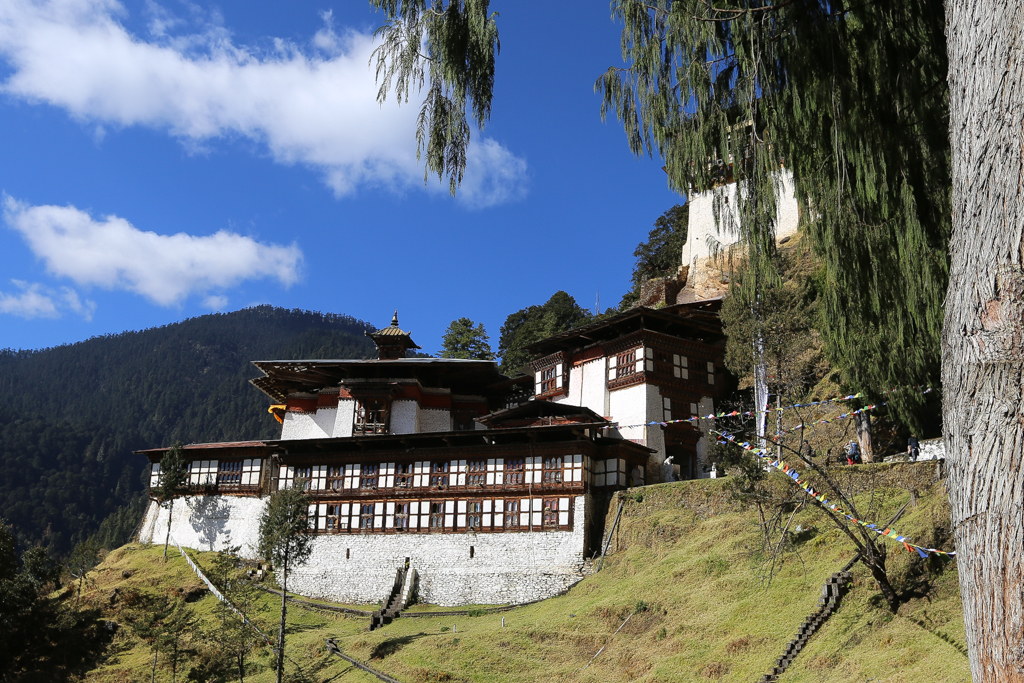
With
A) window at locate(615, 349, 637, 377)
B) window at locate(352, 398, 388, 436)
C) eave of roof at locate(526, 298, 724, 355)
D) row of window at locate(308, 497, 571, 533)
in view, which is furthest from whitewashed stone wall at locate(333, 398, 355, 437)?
window at locate(615, 349, 637, 377)

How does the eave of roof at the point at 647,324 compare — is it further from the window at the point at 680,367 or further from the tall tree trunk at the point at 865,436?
the tall tree trunk at the point at 865,436

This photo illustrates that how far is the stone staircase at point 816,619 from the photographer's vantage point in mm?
19812

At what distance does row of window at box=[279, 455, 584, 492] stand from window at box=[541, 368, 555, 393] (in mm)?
9242

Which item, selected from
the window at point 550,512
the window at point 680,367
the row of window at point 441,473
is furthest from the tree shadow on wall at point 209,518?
the window at point 680,367

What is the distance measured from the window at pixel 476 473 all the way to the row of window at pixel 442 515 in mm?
883

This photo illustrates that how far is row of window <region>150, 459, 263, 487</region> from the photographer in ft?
147

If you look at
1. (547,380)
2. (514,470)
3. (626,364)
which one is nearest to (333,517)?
(514,470)

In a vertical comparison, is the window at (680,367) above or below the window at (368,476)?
above

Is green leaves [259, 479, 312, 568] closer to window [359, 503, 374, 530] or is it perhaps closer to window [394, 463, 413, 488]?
window [359, 503, 374, 530]

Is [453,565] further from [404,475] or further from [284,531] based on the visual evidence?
[284,531]

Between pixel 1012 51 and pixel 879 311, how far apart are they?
664cm

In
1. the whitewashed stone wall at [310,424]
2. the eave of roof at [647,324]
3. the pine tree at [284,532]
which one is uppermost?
the eave of roof at [647,324]

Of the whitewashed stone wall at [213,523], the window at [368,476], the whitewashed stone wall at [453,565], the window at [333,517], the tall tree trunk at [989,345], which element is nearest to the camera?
the tall tree trunk at [989,345]

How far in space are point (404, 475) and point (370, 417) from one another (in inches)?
394
